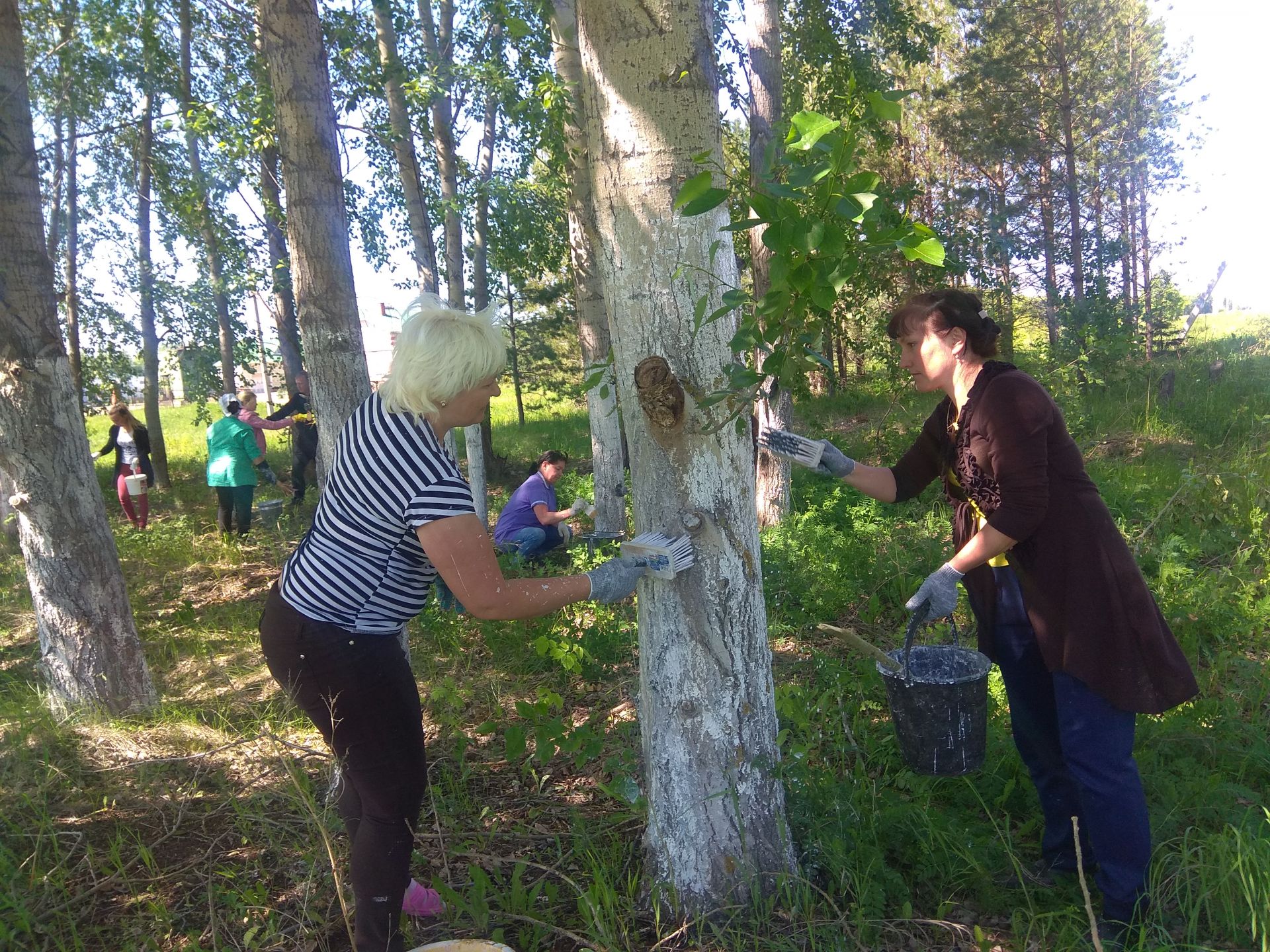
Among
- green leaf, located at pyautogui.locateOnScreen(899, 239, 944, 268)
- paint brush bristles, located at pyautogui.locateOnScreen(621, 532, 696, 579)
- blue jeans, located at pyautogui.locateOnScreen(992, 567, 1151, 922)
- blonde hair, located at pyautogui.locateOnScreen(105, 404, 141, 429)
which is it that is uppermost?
blonde hair, located at pyautogui.locateOnScreen(105, 404, 141, 429)

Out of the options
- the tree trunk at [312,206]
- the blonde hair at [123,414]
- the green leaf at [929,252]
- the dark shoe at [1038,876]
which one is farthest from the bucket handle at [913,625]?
the blonde hair at [123,414]

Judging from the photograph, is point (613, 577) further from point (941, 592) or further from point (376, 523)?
point (941, 592)

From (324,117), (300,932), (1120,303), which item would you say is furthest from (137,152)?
(1120,303)

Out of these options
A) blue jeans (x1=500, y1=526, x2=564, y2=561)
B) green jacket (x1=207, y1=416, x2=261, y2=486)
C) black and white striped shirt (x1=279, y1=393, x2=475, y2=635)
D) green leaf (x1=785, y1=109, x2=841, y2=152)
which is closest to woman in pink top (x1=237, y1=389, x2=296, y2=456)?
green jacket (x1=207, y1=416, x2=261, y2=486)

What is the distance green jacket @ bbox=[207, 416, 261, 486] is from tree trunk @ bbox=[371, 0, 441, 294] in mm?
2238

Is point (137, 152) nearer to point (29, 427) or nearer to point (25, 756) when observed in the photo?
point (29, 427)

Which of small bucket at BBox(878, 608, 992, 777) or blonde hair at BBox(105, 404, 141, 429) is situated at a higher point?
blonde hair at BBox(105, 404, 141, 429)

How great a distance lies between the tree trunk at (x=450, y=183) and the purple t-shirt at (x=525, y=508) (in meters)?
1.07

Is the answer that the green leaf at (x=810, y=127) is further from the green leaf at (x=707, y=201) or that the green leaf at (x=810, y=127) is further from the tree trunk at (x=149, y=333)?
the tree trunk at (x=149, y=333)

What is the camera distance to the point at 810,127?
1401 mm

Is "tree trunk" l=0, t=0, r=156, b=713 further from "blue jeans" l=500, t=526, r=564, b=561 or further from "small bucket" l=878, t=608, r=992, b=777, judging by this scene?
"small bucket" l=878, t=608, r=992, b=777

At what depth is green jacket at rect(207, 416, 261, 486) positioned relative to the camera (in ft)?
24.7

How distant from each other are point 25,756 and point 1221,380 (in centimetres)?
1230

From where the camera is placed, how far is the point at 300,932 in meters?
2.23
